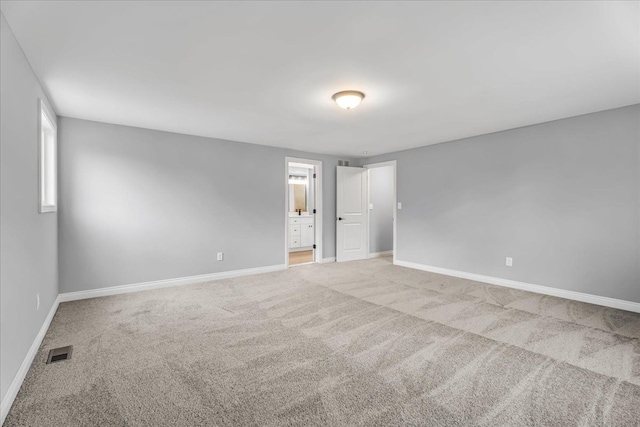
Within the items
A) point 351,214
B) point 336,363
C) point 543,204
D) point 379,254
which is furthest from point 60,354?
point 379,254

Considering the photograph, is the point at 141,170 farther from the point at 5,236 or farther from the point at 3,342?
the point at 3,342

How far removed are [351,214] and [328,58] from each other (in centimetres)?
454

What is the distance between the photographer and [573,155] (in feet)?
12.5

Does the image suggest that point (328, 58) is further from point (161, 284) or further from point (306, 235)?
point (306, 235)

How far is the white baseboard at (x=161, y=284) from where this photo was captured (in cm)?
388

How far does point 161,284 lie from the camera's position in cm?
444

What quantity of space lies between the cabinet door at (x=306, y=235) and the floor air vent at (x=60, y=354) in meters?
5.81

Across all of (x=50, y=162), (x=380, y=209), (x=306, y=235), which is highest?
(x=50, y=162)

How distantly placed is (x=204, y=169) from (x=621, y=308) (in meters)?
5.76

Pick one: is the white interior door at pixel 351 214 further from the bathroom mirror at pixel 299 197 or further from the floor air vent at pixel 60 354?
the floor air vent at pixel 60 354

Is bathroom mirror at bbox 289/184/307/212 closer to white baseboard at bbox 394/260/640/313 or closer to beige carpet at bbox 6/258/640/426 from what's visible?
white baseboard at bbox 394/260/640/313

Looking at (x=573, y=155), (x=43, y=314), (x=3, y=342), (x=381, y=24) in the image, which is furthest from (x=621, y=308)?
(x=43, y=314)

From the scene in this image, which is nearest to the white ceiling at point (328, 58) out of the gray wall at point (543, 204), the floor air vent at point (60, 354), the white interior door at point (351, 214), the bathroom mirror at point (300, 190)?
the gray wall at point (543, 204)

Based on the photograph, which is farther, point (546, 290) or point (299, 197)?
point (299, 197)
